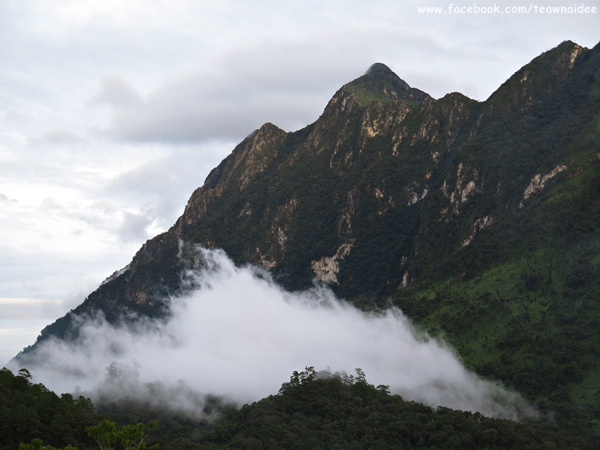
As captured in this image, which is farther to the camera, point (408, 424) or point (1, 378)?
point (408, 424)

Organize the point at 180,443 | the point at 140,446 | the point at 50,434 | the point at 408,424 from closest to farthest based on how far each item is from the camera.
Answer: the point at 140,446 < the point at 50,434 < the point at 180,443 < the point at 408,424

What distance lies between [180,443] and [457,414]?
75.8 meters

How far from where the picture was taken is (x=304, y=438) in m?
198

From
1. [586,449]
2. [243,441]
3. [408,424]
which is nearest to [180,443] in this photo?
[243,441]

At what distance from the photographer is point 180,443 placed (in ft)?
560

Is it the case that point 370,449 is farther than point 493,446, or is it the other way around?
point 370,449

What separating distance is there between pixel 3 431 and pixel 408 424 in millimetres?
110829

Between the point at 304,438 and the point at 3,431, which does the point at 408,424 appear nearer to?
the point at 304,438

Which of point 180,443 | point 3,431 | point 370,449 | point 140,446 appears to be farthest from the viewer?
point 370,449

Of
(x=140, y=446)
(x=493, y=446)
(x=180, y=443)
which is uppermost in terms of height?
(x=493, y=446)

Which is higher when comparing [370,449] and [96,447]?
[370,449]

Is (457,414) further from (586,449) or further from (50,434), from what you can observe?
(50,434)

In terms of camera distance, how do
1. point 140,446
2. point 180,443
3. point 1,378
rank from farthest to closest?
point 180,443, point 1,378, point 140,446

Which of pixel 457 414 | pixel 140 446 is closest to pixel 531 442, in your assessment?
pixel 457 414
